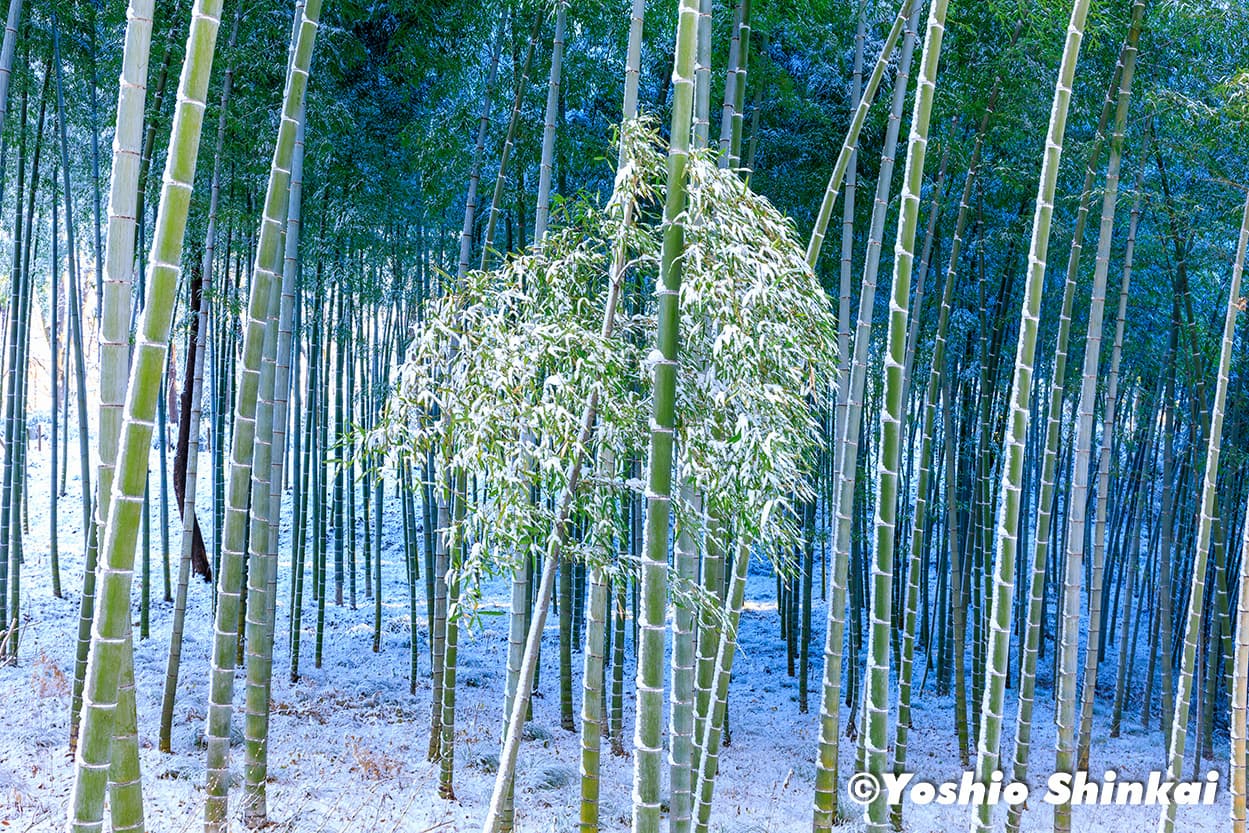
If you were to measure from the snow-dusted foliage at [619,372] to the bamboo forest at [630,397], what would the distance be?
0.02 m

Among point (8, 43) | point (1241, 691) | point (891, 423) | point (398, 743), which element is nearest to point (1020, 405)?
point (891, 423)

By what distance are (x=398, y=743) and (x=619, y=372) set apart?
13.2ft

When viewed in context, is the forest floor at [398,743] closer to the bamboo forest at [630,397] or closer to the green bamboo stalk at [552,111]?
the bamboo forest at [630,397]

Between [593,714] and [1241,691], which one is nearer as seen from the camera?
[593,714]

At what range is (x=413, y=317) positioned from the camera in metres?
9.05

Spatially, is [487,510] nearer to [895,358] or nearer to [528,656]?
[528,656]

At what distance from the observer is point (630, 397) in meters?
3.05

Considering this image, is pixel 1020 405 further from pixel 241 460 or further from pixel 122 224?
pixel 241 460

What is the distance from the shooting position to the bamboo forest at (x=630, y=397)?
2.75 m

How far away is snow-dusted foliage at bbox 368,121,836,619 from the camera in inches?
107

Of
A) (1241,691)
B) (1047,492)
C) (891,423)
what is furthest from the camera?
(1047,492)

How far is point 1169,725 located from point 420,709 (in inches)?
234

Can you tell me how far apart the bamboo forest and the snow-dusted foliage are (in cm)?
2

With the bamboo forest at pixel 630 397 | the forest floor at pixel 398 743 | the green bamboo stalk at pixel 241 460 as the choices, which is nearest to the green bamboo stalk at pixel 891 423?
the bamboo forest at pixel 630 397
